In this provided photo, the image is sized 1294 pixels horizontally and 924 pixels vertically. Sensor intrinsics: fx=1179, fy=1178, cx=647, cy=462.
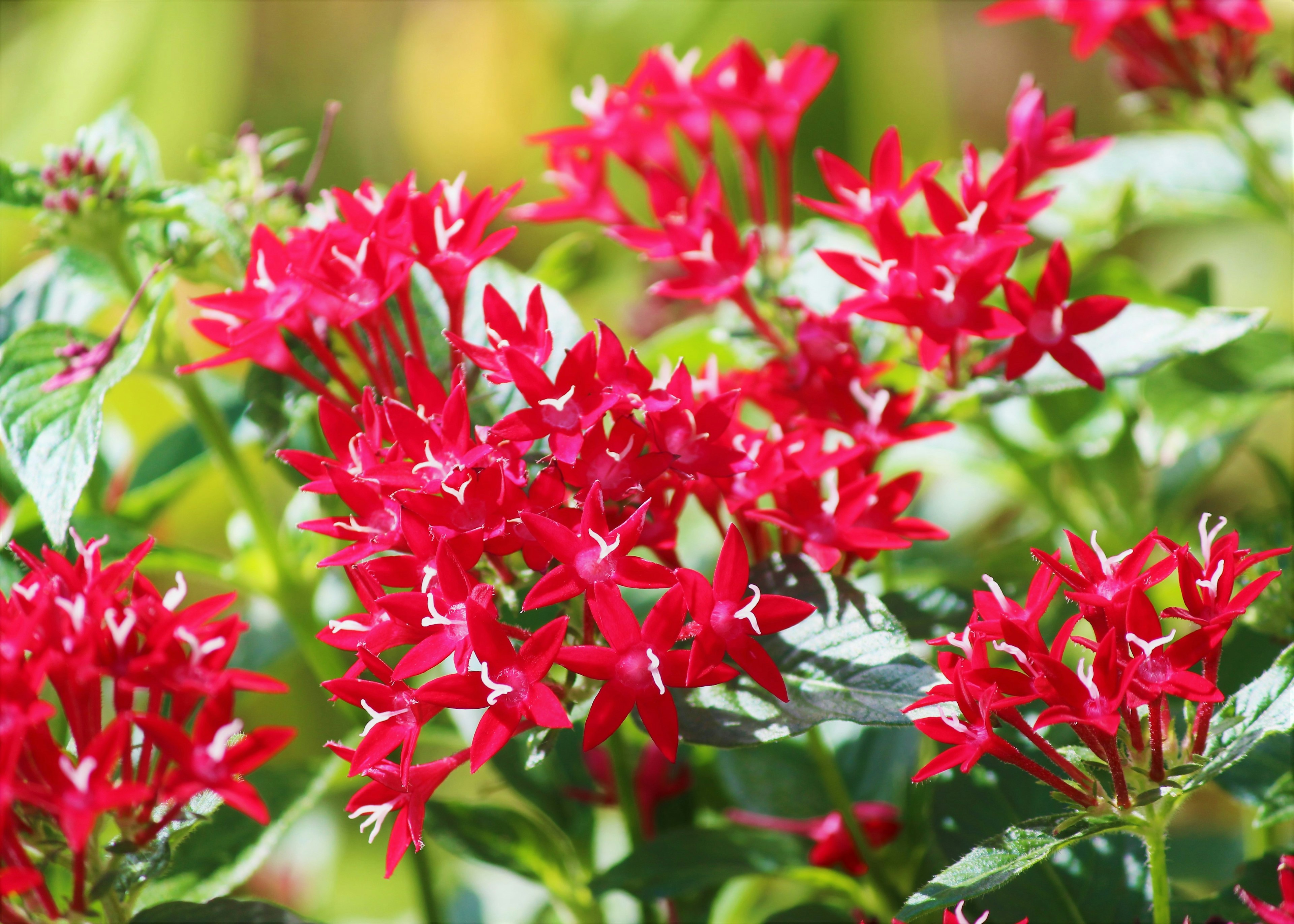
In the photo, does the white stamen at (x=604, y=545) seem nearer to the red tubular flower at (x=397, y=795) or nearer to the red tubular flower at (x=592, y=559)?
the red tubular flower at (x=592, y=559)

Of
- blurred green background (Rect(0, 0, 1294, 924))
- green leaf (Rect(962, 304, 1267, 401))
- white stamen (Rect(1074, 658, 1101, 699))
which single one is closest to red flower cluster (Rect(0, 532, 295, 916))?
white stamen (Rect(1074, 658, 1101, 699))

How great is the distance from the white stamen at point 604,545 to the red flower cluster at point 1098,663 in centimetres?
14

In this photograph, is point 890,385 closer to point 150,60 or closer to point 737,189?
point 737,189

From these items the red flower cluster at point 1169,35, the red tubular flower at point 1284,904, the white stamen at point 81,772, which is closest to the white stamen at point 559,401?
the white stamen at point 81,772

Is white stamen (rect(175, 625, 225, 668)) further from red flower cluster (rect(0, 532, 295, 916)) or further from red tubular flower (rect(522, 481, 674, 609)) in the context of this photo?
red tubular flower (rect(522, 481, 674, 609))

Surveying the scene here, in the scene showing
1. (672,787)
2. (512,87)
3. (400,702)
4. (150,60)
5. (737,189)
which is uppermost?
(150,60)

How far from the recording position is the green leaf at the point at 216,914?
51 cm

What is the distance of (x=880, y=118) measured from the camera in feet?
6.60

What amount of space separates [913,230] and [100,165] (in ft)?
1.79

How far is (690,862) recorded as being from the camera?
66 centimetres

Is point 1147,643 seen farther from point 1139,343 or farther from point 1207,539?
point 1139,343

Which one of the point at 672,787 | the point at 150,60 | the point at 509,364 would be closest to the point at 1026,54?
the point at 150,60

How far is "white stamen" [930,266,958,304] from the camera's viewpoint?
0.58 meters

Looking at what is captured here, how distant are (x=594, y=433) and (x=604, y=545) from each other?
6 centimetres
